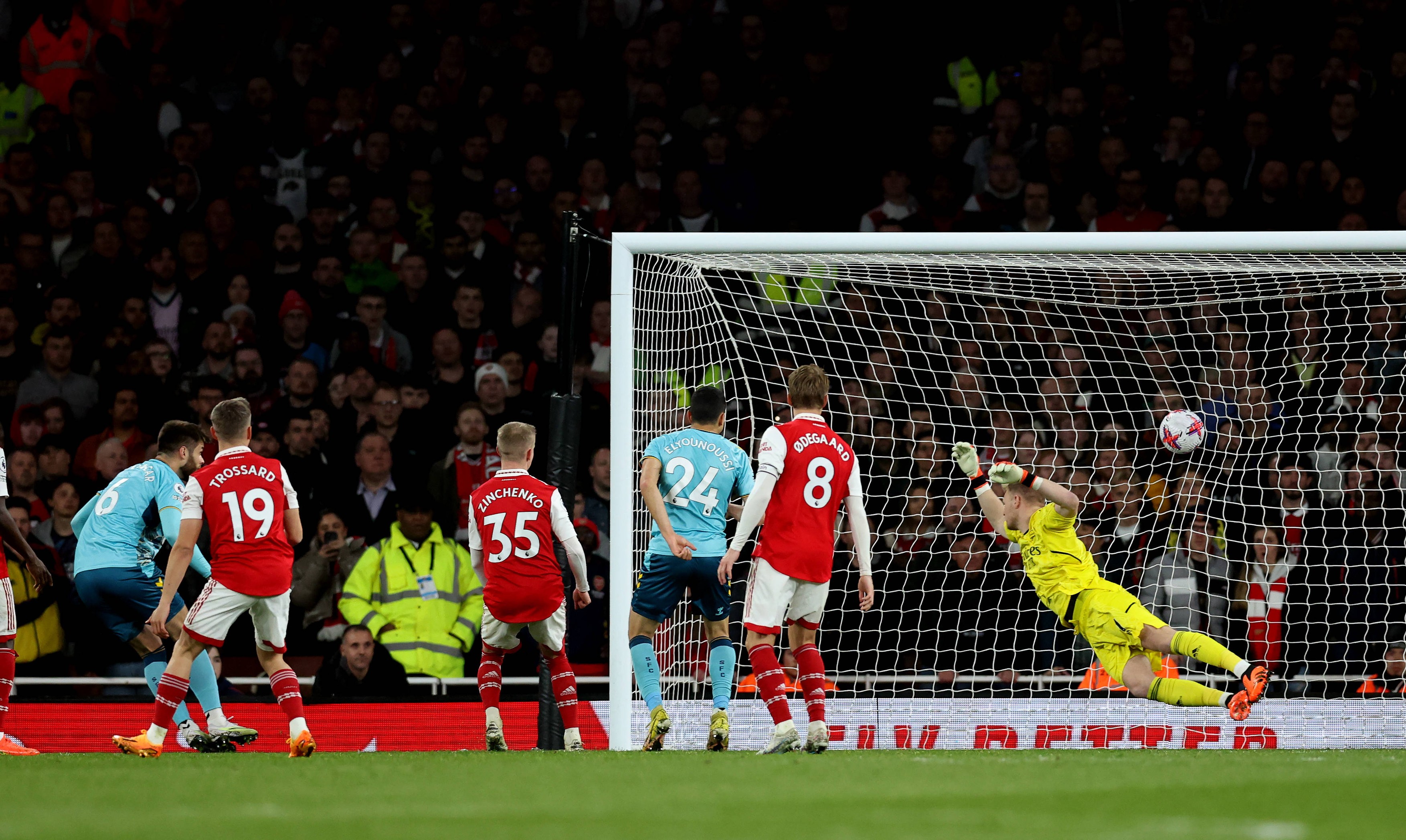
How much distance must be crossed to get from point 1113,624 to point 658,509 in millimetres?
2363

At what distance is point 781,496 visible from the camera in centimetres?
717

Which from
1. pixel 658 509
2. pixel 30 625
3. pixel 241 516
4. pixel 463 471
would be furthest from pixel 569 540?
pixel 30 625

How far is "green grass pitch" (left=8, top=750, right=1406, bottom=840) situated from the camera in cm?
433

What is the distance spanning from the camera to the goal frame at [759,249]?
809 cm

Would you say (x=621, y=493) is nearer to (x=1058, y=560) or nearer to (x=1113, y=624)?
(x=1058, y=560)

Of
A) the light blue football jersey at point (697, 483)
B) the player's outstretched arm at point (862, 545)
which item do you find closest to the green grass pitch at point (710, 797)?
the player's outstretched arm at point (862, 545)

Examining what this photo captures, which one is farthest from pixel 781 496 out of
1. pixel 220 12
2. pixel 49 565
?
pixel 220 12

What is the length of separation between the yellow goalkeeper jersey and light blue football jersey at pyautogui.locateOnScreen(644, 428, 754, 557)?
4.97 ft

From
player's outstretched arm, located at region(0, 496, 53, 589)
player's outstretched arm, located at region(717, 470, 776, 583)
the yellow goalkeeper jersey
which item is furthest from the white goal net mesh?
player's outstretched arm, located at region(0, 496, 53, 589)

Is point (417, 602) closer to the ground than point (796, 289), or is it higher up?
closer to the ground

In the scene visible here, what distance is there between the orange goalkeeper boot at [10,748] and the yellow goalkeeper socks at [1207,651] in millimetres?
5515

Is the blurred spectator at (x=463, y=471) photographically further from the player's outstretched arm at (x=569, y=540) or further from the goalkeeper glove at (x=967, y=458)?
the goalkeeper glove at (x=967, y=458)

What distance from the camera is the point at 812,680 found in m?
7.12

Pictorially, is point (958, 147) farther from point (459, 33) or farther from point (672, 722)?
point (672, 722)
